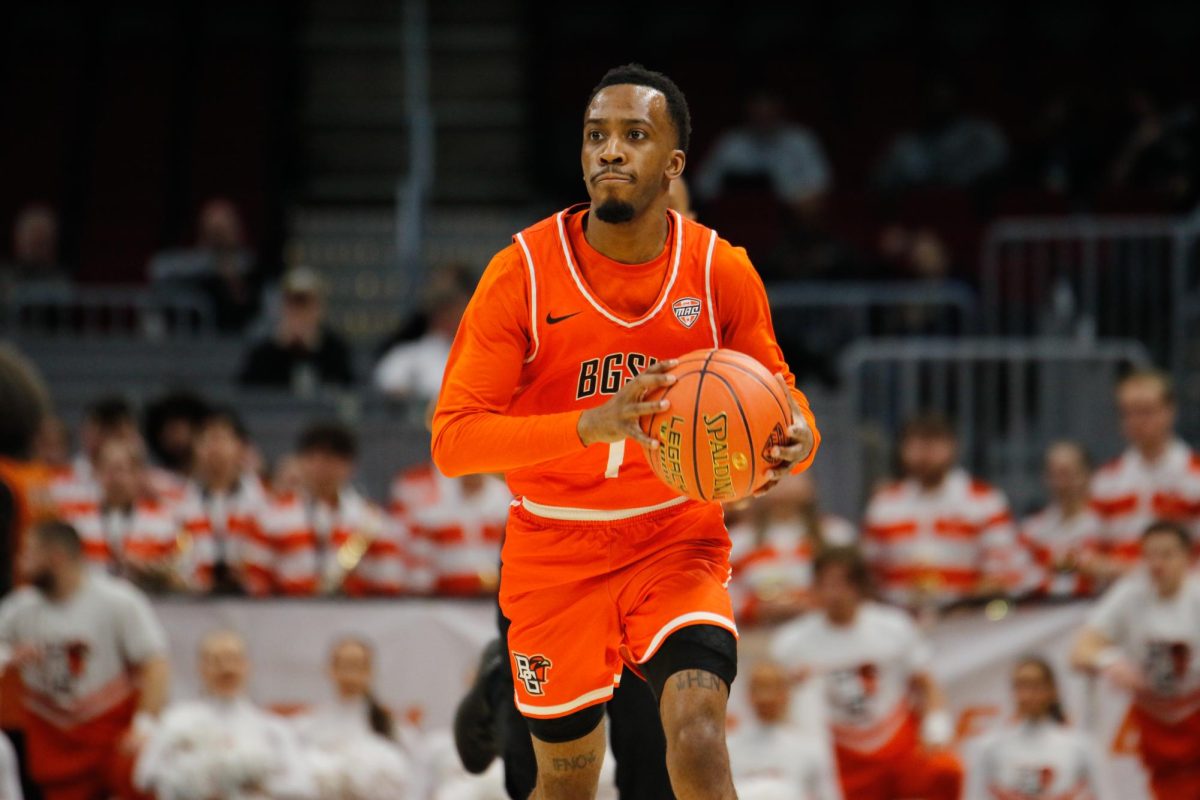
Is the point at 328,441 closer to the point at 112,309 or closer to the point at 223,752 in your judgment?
the point at 223,752

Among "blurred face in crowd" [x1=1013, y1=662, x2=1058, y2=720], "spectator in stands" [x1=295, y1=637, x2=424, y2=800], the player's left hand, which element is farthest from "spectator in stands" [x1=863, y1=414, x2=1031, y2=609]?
the player's left hand

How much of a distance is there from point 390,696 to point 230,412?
197 centimetres

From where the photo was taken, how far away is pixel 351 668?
934 cm

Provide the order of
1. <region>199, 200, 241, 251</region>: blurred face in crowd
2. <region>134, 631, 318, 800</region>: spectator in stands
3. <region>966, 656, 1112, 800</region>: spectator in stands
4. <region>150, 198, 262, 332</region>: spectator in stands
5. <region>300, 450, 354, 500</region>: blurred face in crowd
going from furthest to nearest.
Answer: <region>199, 200, 241, 251</region>: blurred face in crowd
<region>150, 198, 262, 332</region>: spectator in stands
<region>300, 450, 354, 500</region>: blurred face in crowd
<region>966, 656, 1112, 800</region>: spectator in stands
<region>134, 631, 318, 800</region>: spectator in stands

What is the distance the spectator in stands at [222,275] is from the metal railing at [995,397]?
14.4ft

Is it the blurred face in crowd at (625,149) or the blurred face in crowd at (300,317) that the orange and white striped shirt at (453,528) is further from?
the blurred face in crowd at (625,149)

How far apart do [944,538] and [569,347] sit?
17.4ft

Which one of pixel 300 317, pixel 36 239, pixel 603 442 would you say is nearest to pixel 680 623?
pixel 603 442

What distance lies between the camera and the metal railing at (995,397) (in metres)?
11.5

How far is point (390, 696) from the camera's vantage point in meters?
9.90

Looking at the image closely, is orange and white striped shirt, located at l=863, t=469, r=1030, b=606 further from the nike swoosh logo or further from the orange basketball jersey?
the nike swoosh logo

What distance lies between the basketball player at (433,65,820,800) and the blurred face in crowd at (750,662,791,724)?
3.63 metres

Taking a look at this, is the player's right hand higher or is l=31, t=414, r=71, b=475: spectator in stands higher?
the player's right hand

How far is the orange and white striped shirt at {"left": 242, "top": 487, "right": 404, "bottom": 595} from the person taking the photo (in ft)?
34.2
